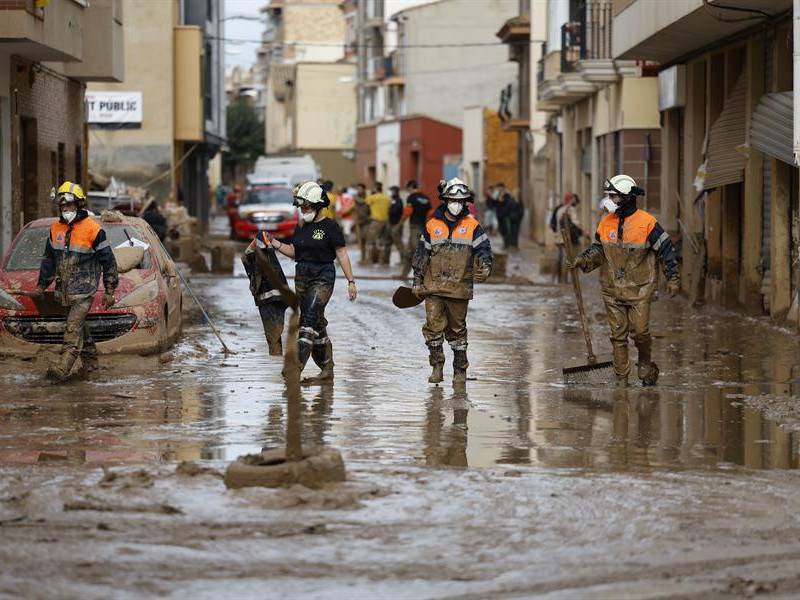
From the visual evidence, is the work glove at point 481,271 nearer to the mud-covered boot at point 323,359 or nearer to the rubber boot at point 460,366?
the rubber boot at point 460,366

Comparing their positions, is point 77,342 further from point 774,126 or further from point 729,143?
point 729,143

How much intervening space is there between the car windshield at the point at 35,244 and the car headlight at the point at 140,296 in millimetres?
531

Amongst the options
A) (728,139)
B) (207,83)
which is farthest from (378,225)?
(207,83)

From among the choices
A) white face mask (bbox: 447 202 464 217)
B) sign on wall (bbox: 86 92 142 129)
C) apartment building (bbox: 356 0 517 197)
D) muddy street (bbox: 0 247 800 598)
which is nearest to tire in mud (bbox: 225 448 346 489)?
muddy street (bbox: 0 247 800 598)

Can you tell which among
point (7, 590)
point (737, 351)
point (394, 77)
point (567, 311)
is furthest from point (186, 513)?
point (394, 77)

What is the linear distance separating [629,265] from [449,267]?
1.44 meters

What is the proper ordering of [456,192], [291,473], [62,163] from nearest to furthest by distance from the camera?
[291,473] < [456,192] < [62,163]

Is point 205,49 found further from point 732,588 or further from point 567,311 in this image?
point 732,588

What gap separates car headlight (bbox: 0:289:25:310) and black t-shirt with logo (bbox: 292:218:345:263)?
2930 millimetres

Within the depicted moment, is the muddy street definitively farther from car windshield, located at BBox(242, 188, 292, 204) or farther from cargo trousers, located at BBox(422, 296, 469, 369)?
car windshield, located at BBox(242, 188, 292, 204)

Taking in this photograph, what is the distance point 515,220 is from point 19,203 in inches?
890

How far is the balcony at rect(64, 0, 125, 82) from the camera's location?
27688 mm

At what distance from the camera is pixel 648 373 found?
13.7 m

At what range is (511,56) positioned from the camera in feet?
192
